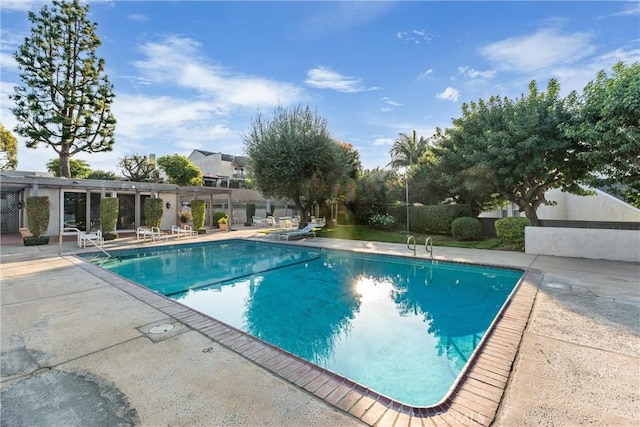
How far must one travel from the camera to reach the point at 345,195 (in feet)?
59.6

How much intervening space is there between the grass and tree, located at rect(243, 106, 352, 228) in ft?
9.61

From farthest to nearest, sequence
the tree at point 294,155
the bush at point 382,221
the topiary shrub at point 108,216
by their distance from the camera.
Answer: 1. the bush at point 382,221
2. the tree at point 294,155
3. the topiary shrub at point 108,216

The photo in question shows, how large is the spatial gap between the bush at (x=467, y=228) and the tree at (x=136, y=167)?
96.9ft

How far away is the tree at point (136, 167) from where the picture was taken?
28.8 meters

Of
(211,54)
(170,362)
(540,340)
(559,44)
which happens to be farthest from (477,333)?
(211,54)

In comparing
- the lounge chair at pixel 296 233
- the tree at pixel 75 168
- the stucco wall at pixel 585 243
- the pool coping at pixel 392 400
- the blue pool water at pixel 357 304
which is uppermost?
the tree at pixel 75 168

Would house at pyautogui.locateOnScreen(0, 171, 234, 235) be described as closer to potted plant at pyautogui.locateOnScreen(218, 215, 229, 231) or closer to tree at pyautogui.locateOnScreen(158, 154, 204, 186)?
potted plant at pyautogui.locateOnScreen(218, 215, 229, 231)

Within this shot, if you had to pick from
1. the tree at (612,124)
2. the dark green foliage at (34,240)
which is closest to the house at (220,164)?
the dark green foliage at (34,240)

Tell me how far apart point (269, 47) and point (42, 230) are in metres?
12.3

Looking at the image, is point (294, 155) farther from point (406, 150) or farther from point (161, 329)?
point (406, 150)

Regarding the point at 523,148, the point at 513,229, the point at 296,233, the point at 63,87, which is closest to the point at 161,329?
the point at 296,233

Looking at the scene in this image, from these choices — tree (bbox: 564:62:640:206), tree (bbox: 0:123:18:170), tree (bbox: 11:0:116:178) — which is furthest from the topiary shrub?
tree (bbox: 0:123:18:170)

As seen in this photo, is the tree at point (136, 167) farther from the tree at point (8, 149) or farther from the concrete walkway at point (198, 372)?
the concrete walkway at point (198, 372)

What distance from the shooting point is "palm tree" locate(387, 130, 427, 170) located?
25266 millimetres
